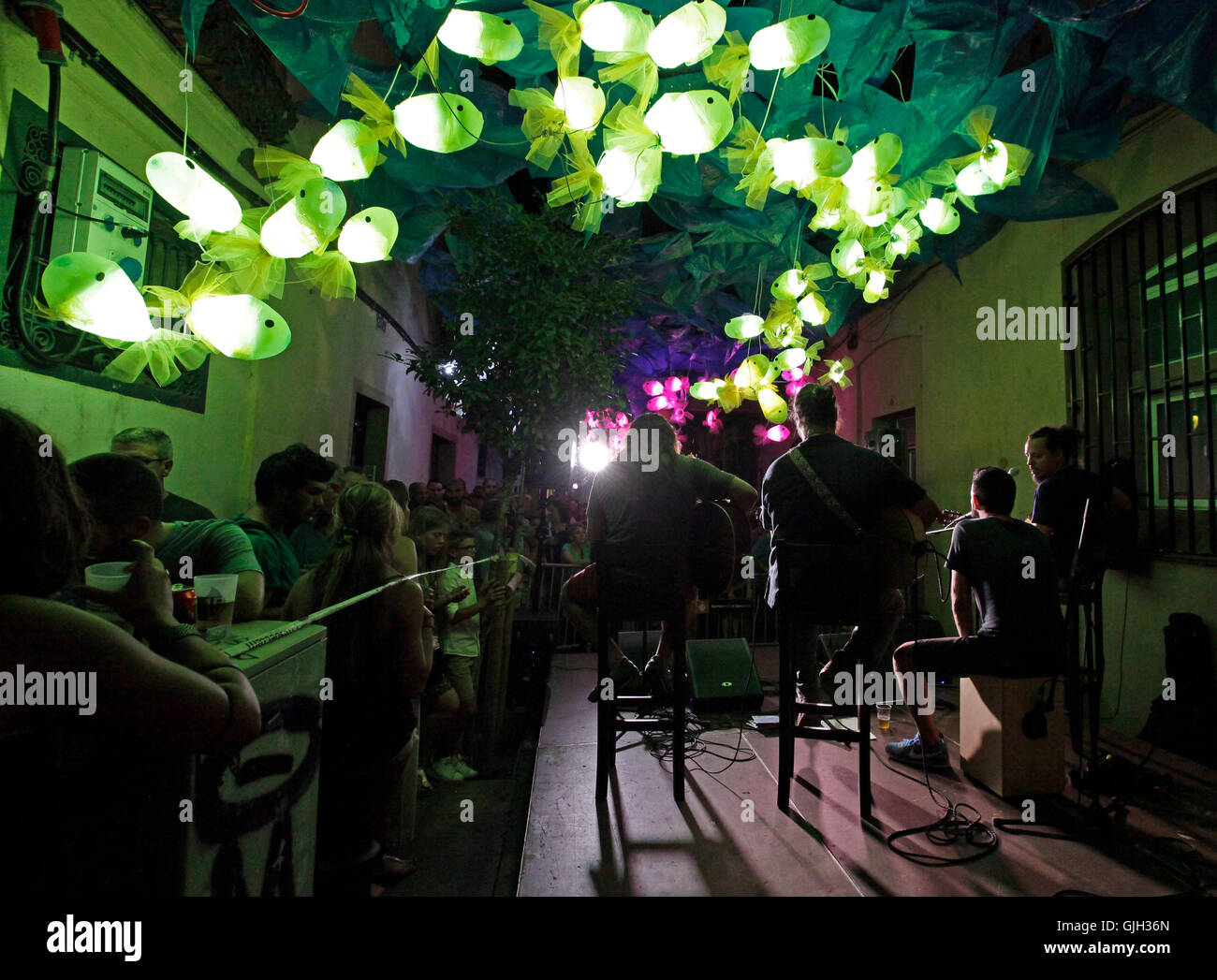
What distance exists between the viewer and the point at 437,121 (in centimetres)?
211

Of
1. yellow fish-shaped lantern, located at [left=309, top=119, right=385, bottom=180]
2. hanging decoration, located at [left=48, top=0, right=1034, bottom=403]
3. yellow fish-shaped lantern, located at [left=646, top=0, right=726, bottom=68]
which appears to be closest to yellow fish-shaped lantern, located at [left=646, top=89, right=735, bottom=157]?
hanging decoration, located at [left=48, top=0, right=1034, bottom=403]

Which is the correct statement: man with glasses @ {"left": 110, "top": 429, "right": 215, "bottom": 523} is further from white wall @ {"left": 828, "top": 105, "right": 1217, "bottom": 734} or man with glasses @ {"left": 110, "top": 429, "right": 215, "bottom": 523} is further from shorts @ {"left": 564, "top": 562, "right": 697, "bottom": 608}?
white wall @ {"left": 828, "top": 105, "right": 1217, "bottom": 734}

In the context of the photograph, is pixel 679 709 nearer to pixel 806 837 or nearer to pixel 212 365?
pixel 806 837

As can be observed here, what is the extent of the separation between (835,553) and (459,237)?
3452 millimetres

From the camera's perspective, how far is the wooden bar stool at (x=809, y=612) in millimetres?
2643

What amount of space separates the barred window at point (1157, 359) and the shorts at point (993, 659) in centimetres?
180

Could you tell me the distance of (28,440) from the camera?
3.55ft

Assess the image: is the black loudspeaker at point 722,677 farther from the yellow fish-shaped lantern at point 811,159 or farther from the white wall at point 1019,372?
the yellow fish-shaped lantern at point 811,159

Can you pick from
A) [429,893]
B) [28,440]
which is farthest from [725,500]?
[28,440]

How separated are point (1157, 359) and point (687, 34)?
164 inches

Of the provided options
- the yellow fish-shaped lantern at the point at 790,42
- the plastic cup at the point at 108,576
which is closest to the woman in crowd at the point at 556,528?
the yellow fish-shaped lantern at the point at 790,42

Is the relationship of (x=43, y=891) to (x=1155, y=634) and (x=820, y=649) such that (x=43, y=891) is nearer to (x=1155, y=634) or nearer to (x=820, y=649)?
(x=820, y=649)

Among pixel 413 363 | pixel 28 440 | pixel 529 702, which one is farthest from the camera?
pixel 529 702

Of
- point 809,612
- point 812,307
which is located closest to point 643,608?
point 809,612
